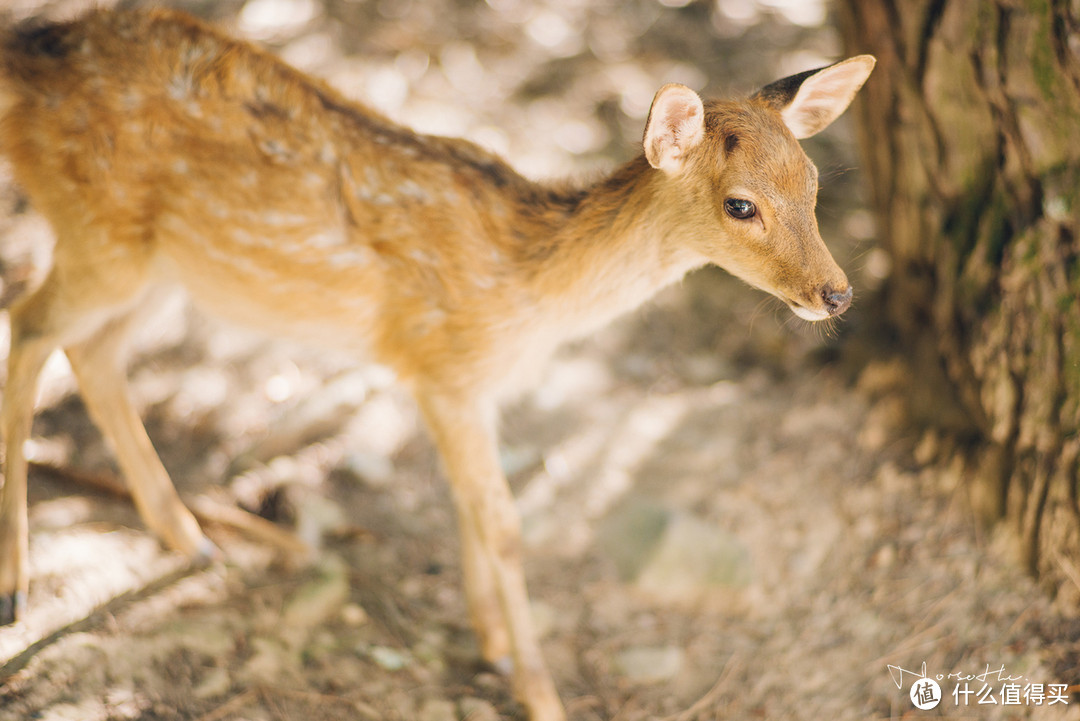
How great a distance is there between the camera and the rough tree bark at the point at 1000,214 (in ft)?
8.79

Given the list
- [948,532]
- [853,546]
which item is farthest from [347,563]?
[948,532]

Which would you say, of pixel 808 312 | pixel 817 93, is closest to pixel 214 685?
pixel 808 312

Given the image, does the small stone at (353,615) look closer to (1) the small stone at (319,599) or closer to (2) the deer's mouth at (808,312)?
(1) the small stone at (319,599)

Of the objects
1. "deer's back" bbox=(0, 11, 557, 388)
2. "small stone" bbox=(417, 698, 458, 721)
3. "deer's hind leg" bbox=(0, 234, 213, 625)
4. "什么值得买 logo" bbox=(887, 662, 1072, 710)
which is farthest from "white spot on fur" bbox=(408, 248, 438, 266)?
"什么值得买 logo" bbox=(887, 662, 1072, 710)

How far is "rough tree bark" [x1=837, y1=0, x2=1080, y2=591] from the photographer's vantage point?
2.68 m

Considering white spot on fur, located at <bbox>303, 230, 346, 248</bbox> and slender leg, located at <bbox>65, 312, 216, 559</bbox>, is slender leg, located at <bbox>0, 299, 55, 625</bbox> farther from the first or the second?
white spot on fur, located at <bbox>303, 230, 346, 248</bbox>

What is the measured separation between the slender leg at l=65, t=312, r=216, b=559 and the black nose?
2.55 m

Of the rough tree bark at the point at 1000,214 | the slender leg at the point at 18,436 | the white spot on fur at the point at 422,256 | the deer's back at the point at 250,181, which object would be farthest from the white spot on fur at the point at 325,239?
the rough tree bark at the point at 1000,214

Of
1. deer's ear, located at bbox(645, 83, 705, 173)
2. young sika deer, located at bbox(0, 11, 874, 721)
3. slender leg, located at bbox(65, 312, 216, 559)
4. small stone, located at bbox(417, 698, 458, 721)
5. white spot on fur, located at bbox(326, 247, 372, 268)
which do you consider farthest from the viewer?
slender leg, located at bbox(65, 312, 216, 559)

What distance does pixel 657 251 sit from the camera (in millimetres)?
2771

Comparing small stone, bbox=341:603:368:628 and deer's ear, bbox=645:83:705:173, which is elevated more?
deer's ear, bbox=645:83:705:173

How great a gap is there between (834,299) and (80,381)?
2937 mm

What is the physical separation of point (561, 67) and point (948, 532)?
439 cm

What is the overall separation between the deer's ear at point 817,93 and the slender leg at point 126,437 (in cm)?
274
